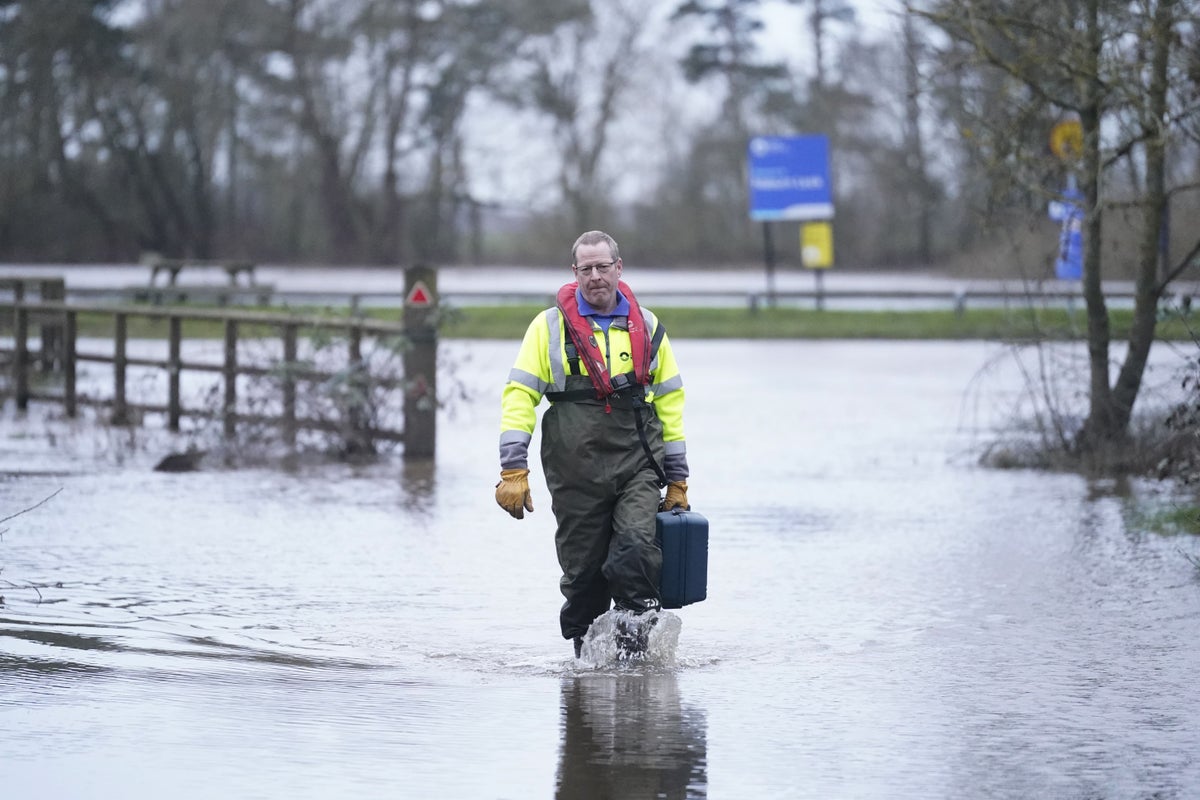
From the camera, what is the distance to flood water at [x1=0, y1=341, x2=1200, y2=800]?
230 inches

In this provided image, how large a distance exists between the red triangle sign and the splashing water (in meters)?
6.92

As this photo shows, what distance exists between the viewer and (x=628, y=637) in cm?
740

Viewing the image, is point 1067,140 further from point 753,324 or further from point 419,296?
point 753,324

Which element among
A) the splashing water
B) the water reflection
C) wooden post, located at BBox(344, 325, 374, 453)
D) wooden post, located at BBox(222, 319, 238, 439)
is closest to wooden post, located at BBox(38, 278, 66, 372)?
wooden post, located at BBox(222, 319, 238, 439)

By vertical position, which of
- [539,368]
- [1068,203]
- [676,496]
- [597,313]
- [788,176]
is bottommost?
[676,496]

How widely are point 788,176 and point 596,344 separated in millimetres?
31342

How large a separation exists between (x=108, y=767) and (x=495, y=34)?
166ft

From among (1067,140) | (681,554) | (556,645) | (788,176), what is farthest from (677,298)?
(681,554)

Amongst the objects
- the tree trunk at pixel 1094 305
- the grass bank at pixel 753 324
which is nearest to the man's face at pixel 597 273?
the tree trunk at pixel 1094 305

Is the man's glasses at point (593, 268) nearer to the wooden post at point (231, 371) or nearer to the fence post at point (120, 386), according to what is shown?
the wooden post at point (231, 371)

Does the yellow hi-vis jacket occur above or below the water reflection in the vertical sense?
above

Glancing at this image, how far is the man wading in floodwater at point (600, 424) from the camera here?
23.2 ft

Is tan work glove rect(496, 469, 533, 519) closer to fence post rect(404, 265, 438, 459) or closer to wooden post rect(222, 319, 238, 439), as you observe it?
fence post rect(404, 265, 438, 459)

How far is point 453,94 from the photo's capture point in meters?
54.7
